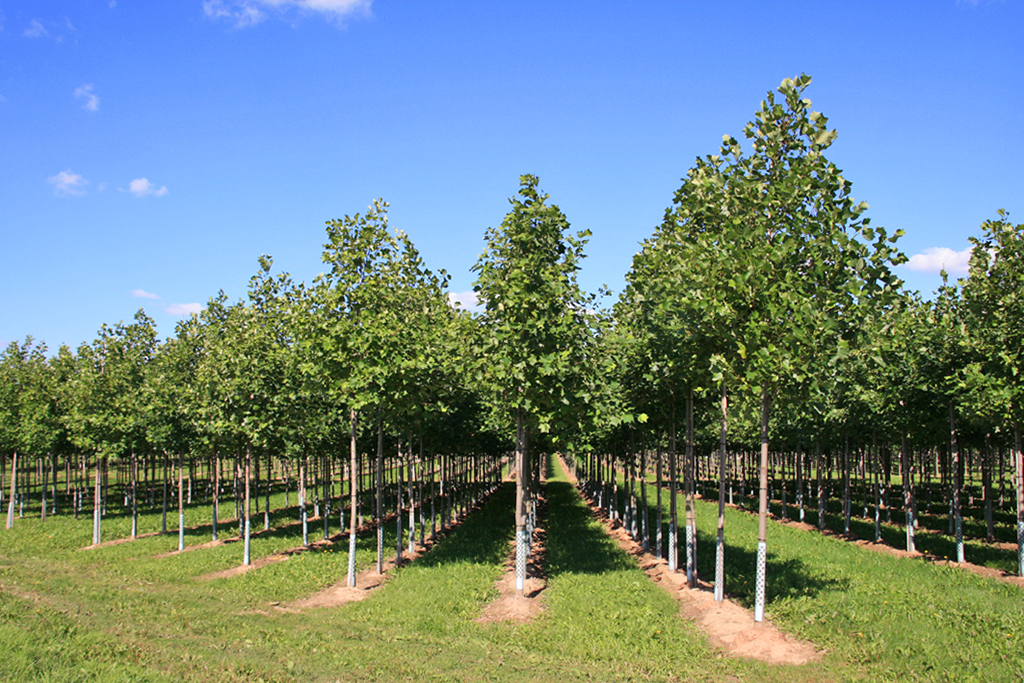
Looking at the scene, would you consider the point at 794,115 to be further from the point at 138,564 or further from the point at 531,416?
the point at 138,564

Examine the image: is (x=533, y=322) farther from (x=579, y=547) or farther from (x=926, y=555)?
(x=926, y=555)

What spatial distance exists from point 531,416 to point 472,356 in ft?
7.64

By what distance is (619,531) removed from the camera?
31125 mm

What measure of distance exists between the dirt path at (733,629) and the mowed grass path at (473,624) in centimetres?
39

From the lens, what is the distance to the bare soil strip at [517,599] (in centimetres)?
1512

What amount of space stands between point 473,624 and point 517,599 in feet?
6.78

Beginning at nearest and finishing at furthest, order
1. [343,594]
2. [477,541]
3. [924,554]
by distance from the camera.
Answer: [343,594] < [924,554] < [477,541]

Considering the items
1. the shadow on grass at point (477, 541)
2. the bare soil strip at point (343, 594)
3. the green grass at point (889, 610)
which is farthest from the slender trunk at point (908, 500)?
the bare soil strip at point (343, 594)

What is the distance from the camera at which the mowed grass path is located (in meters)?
9.94

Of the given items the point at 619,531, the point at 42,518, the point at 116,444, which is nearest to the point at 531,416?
the point at 619,531

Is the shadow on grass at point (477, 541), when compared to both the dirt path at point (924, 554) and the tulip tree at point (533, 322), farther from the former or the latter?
the dirt path at point (924, 554)

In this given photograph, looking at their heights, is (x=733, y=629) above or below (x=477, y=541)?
above

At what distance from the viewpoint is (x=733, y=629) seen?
13188 millimetres

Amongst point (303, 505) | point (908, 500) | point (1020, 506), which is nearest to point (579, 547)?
point (303, 505)
